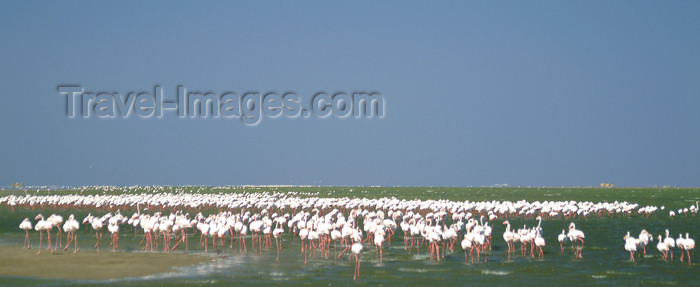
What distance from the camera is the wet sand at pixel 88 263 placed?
1948 cm

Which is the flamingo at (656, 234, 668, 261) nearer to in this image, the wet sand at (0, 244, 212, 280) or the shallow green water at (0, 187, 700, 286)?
the shallow green water at (0, 187, 700, 286)

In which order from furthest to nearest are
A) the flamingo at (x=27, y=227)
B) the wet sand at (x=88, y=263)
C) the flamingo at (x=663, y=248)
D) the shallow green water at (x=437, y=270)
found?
the flamingo at (x=27, y=227) → the flamingo at (x=663, y=248) → the wet sand at (x=88, y=263) → the shallow green water at (x=437, y=270)

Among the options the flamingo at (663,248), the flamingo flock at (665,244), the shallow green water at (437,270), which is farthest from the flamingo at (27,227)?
the flamingo at (663,248)

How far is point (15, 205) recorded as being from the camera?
172ft

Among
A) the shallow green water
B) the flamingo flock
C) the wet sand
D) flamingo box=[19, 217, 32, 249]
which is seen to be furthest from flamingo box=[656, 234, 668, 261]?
flamingo box=[19, 217, 32, 249]

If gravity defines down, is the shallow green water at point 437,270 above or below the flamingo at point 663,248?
below

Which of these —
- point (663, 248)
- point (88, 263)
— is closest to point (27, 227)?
point (88, 263)

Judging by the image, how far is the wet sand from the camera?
19.5 meters

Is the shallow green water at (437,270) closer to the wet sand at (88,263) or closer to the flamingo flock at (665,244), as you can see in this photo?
the flamingo flock at (665,244)

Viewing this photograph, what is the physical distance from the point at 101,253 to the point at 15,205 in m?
32.5

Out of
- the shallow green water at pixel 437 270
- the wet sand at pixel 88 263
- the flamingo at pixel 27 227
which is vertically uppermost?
the flamingo at pixel 27 227

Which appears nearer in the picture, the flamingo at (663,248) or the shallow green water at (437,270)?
the shallow green water at (437,270)

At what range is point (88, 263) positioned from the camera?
2139 cm

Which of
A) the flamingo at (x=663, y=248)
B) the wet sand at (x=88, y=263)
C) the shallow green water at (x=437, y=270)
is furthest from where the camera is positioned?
the flamingo at (x=663, y=248)
